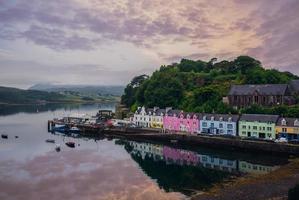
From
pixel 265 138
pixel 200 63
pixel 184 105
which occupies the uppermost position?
pixel 200 63

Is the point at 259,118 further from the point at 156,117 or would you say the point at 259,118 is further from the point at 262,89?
the point at 156,117

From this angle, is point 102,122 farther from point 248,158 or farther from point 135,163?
point 248,158

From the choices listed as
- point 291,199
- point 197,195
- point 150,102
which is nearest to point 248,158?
point 197,195

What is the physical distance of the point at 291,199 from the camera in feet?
77.1

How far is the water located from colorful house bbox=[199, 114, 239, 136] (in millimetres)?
7406

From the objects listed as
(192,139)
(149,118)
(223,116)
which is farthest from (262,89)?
(149,118)

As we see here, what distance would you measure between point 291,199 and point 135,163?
27.4 m

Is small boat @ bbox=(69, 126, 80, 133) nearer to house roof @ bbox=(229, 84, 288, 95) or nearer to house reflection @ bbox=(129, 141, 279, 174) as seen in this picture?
house reflection @ bbox=(129, 141, 279, 174)

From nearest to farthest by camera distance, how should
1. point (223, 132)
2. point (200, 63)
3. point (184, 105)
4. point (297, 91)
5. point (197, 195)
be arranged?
point (197, 195) < point (223, 132) < point (297, 91) < point (184, 105) < point (200, 63)

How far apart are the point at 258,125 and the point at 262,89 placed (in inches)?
606

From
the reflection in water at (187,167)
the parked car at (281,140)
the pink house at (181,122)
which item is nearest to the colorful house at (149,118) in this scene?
the pink house at (181,122)

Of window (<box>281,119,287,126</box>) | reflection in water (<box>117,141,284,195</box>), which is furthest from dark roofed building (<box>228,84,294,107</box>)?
reflection in water (<box>117,141,284,195</box>)

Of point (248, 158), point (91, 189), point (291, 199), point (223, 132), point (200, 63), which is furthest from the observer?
point (200, 63)

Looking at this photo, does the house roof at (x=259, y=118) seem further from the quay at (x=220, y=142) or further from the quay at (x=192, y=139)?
the quay at (x=220, y=142)
